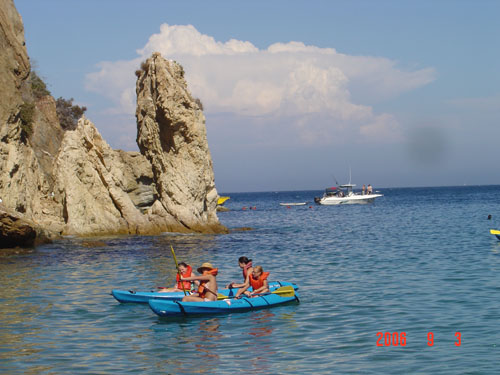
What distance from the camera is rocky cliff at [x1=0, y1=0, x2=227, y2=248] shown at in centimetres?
3305

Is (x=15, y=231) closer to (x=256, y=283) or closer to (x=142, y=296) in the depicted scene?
(x=142, y=296)

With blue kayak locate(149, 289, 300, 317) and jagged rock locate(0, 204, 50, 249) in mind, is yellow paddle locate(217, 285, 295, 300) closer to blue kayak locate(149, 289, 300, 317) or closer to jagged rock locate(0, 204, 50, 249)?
blue kayak locate(149, 289, 300, 317)

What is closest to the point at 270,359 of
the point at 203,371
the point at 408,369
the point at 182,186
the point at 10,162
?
the point at 203,371

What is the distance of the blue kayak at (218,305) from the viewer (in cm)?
1463

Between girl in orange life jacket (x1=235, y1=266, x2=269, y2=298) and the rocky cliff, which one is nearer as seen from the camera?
girl in orange life jacket (x1=235, y1=266, x2=269, y2=298)

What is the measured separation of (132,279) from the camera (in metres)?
21.2

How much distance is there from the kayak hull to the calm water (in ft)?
0.80

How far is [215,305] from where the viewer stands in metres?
15.1

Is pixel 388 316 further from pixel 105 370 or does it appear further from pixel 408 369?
pixel 105 370

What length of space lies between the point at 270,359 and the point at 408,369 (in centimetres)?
248

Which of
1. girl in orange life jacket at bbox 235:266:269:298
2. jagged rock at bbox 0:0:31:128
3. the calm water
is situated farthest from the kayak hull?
jagged rock at bbox 0:0:31:128
